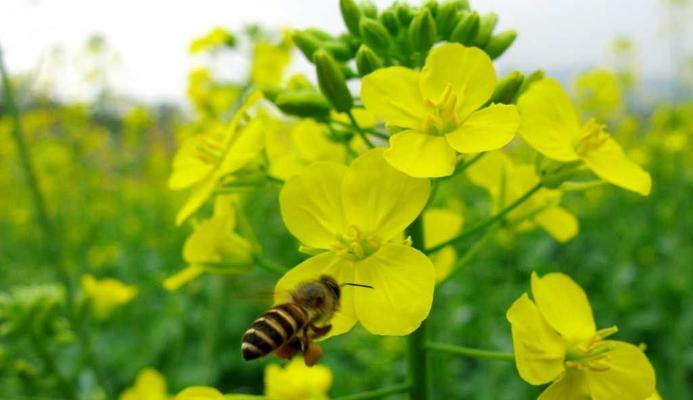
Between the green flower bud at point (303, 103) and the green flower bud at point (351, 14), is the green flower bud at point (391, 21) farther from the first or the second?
the green flower bud at point (303, 103)

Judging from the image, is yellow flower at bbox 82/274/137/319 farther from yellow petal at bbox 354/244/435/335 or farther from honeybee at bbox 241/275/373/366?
yellow petal at bbox 354/244/435/335

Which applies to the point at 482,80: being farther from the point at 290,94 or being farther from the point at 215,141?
the point at 215,141

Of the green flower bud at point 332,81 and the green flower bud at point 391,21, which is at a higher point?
the green flower bud at point 391,21

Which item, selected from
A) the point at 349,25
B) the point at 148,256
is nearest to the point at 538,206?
the point at 349,25

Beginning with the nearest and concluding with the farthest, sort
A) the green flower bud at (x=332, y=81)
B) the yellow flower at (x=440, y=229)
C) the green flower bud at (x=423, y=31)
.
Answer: the green flower bud at (x=332, y=81)
the green flower bud at (x=423, y=31)
the yellow flower at (x=440, y=229)

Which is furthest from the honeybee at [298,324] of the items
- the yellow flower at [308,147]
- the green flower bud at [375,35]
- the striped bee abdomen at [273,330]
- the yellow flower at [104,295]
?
the yellow flower at [104,295]

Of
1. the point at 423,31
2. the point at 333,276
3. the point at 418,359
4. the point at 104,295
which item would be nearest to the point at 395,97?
the point at 423,31
